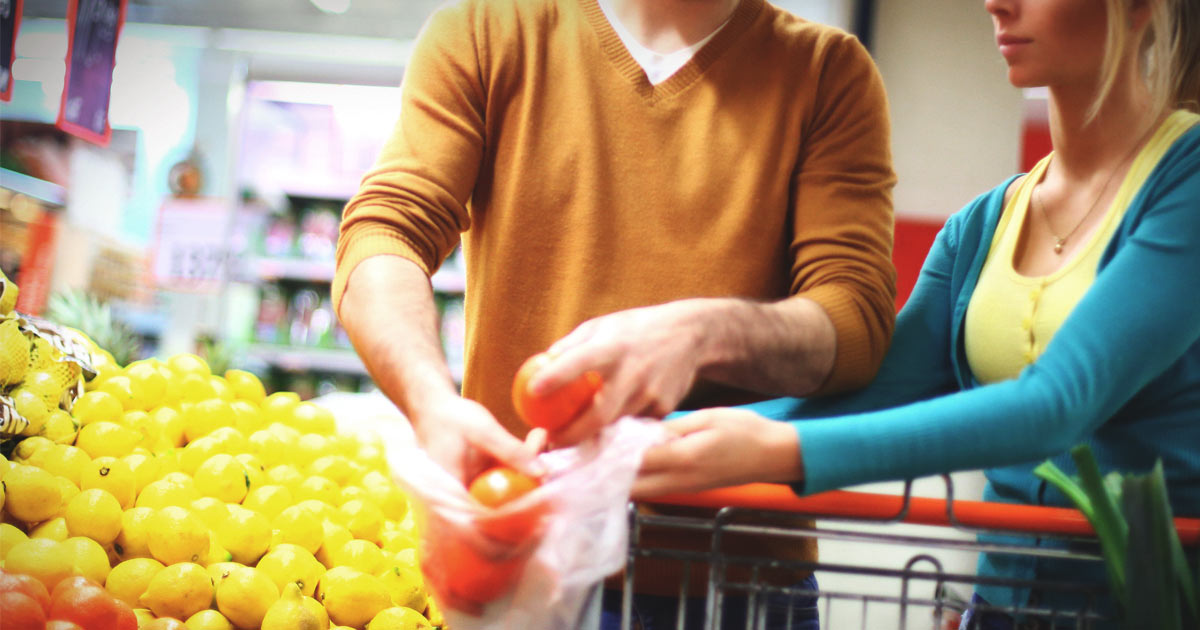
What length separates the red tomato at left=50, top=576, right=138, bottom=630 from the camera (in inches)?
40.2

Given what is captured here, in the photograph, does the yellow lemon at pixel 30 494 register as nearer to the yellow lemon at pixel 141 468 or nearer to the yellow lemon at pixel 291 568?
the yellow lemon at pixel 141 468

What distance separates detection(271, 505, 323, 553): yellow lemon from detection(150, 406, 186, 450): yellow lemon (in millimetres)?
377

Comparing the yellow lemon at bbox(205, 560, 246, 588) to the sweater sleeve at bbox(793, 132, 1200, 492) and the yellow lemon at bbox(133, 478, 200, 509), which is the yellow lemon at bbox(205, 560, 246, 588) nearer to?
the yellow lemon at bbox(133, 478, 200, 509)

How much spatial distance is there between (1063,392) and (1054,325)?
21 centimetres

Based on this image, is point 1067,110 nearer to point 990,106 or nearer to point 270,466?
point 270,466

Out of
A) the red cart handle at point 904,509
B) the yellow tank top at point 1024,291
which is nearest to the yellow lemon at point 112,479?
the red cart handle at point 904,509

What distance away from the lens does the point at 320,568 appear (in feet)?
4.48

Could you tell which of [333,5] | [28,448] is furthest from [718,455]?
[333,5]

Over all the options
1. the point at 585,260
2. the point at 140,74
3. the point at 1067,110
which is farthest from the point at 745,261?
the point at 140,74

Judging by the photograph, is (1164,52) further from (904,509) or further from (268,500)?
(268,500)

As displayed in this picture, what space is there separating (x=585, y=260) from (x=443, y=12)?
0.40 m

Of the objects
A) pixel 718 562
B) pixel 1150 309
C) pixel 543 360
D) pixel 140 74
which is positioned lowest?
pixel 718 562

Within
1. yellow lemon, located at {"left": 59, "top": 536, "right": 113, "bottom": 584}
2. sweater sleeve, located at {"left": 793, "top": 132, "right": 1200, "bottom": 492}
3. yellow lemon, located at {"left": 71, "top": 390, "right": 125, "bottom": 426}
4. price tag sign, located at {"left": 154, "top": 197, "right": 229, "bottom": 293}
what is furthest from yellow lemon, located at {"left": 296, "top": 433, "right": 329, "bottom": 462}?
price tag sign, located at {"left": 154, "top": 197, "right": 229, "bottom": 293}

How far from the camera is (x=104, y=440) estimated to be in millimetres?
1483
